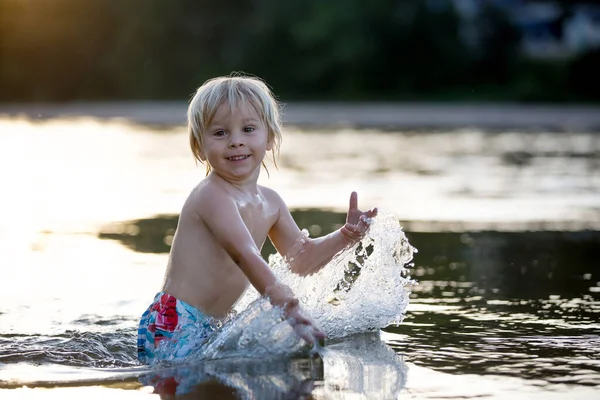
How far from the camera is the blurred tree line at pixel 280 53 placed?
105 ft

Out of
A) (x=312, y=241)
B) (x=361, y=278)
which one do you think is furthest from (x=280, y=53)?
(x=312, y=241)

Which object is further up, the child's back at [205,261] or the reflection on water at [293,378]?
the child's back at [205,261]

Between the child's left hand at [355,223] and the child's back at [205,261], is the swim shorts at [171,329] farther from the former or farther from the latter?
the child's left hand at [355,223]

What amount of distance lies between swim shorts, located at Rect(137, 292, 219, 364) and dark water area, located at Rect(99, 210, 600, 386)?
0.84m

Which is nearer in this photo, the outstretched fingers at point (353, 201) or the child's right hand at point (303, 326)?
the child's right hand at point (303, 326)

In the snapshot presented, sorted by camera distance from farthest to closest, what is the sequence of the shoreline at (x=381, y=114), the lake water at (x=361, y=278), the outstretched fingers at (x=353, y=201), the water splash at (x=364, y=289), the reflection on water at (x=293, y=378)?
the shoreline at (x=381, y=114), the water splash at (x=364, y=289), the outstretched fingers at (x=353, y=201), the lake water at (x=361, y=278), the reflection on water at (x=293, y=378)

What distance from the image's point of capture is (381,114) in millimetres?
27109

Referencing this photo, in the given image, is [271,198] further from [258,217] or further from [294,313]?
[294,313]

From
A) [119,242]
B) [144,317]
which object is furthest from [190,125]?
[119,242]

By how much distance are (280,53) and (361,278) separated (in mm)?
27852

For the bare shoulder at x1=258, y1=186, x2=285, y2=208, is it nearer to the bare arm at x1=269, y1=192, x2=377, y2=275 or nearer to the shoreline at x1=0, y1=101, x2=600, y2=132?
the bare arm at x1=269, y1=192, x2=377, y2=275

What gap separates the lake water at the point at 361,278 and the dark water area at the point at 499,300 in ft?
0.04

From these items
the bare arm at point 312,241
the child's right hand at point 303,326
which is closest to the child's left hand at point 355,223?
the bare arm at point 312,241

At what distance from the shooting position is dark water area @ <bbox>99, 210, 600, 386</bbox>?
4582mm
